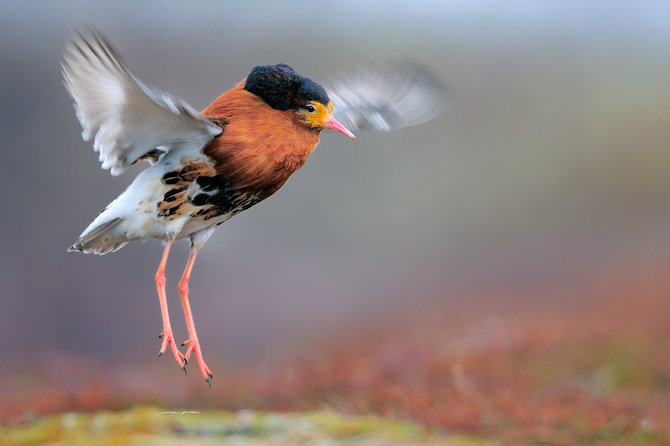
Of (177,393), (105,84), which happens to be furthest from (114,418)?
(105,84)

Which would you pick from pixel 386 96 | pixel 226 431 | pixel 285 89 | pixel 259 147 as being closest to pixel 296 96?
pixel 285 89

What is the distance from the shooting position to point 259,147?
1828mm

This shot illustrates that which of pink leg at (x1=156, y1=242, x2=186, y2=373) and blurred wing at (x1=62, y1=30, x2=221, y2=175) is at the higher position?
blurred wing at (x1=62, y1=30, x2=221, y2=175)

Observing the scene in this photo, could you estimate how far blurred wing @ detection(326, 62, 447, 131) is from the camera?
2.32 metres

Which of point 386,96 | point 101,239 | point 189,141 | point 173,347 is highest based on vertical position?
point 386,96

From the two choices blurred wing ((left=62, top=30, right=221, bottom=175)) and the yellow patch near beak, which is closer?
blurred wing ((left=62, top=30, right=221, bottom=175))

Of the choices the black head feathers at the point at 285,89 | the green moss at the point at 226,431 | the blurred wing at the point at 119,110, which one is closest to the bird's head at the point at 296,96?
the black head feathers at the point at 285,89

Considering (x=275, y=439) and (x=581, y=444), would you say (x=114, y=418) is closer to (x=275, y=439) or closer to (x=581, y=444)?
(x=275, y=439)

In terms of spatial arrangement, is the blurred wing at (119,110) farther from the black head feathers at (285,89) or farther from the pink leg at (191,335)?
the pink leg at (191,335)

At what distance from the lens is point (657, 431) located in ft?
12.9

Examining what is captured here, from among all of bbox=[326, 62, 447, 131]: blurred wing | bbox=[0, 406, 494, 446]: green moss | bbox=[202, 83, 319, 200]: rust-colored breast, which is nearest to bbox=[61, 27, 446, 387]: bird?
bbox=[202, 83, 319, 200]: rust-colored breast

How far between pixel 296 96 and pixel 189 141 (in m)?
0.26

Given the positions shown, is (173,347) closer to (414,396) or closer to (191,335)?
(191,335)

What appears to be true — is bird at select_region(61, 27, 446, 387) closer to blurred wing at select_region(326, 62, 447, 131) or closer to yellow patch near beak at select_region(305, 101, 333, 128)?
yellow patch near beak at select_region(305, 101, 333, 128)
